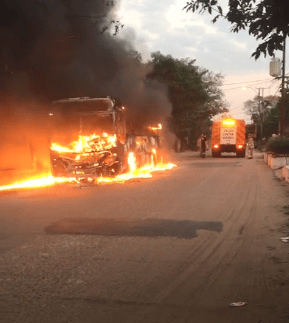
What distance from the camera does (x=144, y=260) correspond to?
6867 mm

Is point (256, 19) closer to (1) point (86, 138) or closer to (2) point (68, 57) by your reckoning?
(1) point (86, 138)

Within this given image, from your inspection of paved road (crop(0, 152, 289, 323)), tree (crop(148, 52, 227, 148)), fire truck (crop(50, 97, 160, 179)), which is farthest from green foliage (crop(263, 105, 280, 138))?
paved road (crop(0, 152, 289, 323))

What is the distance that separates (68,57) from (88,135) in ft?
50.0

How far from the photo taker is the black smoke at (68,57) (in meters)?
29.4

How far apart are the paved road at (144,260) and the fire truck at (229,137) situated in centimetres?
3159

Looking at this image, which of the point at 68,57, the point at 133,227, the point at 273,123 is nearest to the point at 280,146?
the point at 68,57

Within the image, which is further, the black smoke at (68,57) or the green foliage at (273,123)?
the green foliage at (273,123)

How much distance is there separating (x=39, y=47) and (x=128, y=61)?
7216mm

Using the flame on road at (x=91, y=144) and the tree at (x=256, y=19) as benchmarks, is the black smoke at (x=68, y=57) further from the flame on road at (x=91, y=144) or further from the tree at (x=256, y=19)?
the tree at (x=256, y=19)

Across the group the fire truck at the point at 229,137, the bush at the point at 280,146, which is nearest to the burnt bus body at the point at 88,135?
the bush at the point at 280,146

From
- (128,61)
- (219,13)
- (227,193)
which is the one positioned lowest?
(227,193)

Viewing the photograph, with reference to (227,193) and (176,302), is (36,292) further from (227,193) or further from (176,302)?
(227,193)

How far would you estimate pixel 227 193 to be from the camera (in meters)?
14.9

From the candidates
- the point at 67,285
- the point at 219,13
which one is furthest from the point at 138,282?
the point at 219,13
